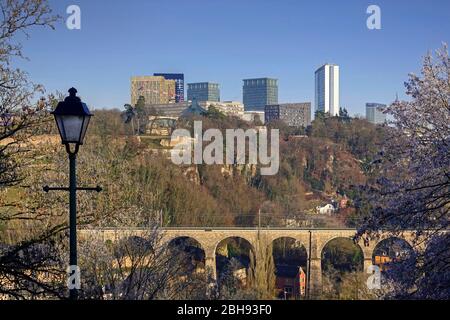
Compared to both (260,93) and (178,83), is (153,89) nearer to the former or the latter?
(178,83)

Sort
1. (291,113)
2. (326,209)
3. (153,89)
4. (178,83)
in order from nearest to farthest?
(326,209) → (153,89) → (178,83) → (291,113)

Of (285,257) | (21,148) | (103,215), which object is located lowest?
(285,257)

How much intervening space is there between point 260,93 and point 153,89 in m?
34.8

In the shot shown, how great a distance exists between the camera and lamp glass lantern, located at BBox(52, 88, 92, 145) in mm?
4035

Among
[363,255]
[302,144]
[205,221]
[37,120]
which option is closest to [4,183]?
[37,120]

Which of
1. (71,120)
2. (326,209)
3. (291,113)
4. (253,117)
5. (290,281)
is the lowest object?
(290,281)

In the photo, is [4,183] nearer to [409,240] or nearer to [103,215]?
[103,215]

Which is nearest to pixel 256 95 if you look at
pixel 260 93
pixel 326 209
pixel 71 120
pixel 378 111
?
pixel 260 93

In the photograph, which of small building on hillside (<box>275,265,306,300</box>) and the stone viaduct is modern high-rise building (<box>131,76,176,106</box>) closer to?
the stone viaduct

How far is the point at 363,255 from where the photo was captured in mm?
31016

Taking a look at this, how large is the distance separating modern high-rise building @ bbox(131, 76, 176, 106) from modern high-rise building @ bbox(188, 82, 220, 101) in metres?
11.4

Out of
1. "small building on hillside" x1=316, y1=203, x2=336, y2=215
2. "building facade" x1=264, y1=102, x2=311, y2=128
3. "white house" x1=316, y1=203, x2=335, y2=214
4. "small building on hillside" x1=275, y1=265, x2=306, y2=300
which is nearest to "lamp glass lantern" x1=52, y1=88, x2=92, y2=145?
"small building on hillside" x1=275, y1=265, x2=306, y2=300

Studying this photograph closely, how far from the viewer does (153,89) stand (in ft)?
192

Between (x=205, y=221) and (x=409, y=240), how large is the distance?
31.4m
